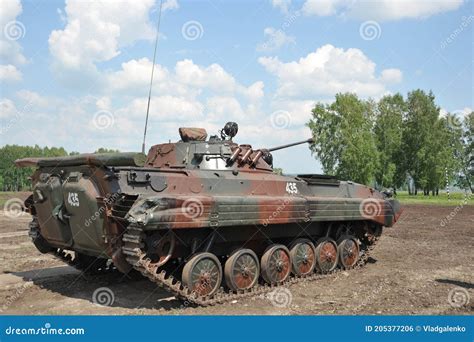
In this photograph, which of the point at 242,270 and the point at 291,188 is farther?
the point at 291,188

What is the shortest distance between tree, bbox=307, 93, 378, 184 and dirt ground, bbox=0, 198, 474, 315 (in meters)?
31.4

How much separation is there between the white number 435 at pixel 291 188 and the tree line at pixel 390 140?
118ft

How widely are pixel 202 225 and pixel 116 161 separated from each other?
1784 millimetres

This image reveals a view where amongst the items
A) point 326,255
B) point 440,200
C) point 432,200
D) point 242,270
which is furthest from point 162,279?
point 440,200

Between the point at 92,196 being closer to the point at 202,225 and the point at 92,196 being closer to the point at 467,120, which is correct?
the point at 202,225

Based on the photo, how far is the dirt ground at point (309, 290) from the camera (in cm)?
865

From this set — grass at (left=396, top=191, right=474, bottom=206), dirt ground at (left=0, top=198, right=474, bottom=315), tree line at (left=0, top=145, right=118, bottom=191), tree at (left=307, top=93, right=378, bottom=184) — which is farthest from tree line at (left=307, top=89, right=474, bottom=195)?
tree line at (left=0, top=145, right=118, bottom=191)

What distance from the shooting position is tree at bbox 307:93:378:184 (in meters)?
46.5

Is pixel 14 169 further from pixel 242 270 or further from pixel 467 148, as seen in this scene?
pixel 242 270

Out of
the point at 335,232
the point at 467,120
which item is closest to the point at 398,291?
the point at 335,232

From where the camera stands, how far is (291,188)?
36.4ft

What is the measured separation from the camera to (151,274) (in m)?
8.15

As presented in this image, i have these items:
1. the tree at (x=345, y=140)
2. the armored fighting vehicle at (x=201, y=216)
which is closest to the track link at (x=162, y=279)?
the armored fighting vehicle at (x=201, y=216)

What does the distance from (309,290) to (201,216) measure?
3064 mm
